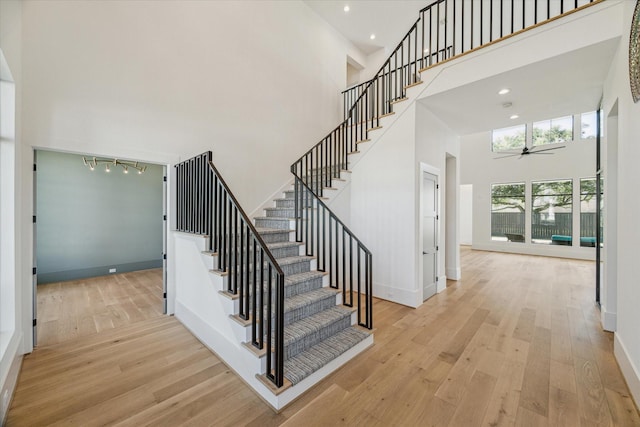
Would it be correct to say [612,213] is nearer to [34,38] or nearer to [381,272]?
[381,272]

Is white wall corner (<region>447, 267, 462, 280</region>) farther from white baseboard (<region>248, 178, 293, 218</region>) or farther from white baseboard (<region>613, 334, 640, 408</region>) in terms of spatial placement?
white baseboard (<region>248, 178, 293, 218</region>)

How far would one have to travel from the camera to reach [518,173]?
357 inches

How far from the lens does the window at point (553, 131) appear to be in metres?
8.17

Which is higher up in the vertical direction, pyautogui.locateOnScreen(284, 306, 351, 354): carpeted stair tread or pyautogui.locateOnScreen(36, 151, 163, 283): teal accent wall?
pyautogui.locateOnScreen(36, 151, 163, 283): teal accent wall

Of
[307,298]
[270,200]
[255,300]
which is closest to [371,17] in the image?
[270,200]

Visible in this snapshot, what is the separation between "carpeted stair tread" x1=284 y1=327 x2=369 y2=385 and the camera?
2123mm

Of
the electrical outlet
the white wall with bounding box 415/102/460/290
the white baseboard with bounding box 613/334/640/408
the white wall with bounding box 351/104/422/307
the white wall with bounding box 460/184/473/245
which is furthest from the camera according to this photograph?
the white wall with bounding box 460/184/473/245

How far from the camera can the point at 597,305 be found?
3.99m

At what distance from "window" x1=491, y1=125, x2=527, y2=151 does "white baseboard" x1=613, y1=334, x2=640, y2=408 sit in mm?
8664

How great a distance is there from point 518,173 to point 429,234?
715 cm

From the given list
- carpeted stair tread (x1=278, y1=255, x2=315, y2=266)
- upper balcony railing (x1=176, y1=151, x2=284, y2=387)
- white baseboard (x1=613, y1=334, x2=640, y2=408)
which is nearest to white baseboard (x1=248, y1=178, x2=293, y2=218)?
upper balcony railing (x1=176, y1=151, x2=284, y2=387)

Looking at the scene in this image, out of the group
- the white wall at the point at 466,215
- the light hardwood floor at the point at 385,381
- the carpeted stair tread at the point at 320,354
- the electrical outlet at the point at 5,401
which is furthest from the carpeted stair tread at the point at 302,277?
the white wall at the point at 466,215

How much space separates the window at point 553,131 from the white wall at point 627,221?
290 inches

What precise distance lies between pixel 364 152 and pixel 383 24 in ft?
14.4
